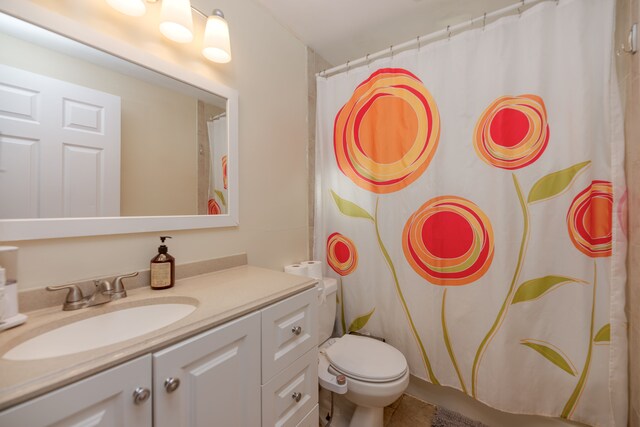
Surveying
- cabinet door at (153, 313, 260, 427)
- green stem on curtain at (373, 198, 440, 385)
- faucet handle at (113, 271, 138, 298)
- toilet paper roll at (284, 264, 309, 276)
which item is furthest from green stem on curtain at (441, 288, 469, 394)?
faucet handle at (113, 271, 138, 298)

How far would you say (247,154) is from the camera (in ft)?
4.60

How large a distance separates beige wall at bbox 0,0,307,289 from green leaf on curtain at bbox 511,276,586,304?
47.9 inches

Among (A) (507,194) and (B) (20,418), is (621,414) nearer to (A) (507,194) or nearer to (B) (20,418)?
(A) (507,194)

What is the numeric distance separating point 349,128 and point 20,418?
1.72 m

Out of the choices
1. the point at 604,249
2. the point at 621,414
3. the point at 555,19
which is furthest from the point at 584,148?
the point at 621,414

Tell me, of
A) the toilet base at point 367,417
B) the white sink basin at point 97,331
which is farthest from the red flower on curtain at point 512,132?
the white sink basin at point 97,331

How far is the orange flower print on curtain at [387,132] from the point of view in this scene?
147cm

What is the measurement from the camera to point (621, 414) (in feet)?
3.54

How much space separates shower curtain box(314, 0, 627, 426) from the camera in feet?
3.65

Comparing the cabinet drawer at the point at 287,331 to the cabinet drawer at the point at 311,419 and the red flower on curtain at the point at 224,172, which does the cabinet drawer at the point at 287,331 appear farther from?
the red flower on curtain at the point at 224,172

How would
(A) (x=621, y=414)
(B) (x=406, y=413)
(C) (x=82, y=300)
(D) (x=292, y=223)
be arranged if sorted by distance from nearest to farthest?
(C) (x=82, y=300), (A) (x=621, y=414), (B) (x=406, y=413), (D) (x=292, y=223)

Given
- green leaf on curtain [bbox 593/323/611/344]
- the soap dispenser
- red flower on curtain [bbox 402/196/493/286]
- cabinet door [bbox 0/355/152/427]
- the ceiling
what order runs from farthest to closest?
the ceiling → red flower on curtain [bbox 402/196/493/286] → green leaf on curtain [bbox 593/323/611/344] → the soap dispenser → cabinet door [bbox 0/355/152/427]

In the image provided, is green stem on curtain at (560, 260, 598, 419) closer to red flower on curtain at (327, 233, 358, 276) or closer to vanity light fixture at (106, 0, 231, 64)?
red flower on curtain at (327, 233, 358, 276)

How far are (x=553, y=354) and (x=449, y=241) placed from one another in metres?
0.66
